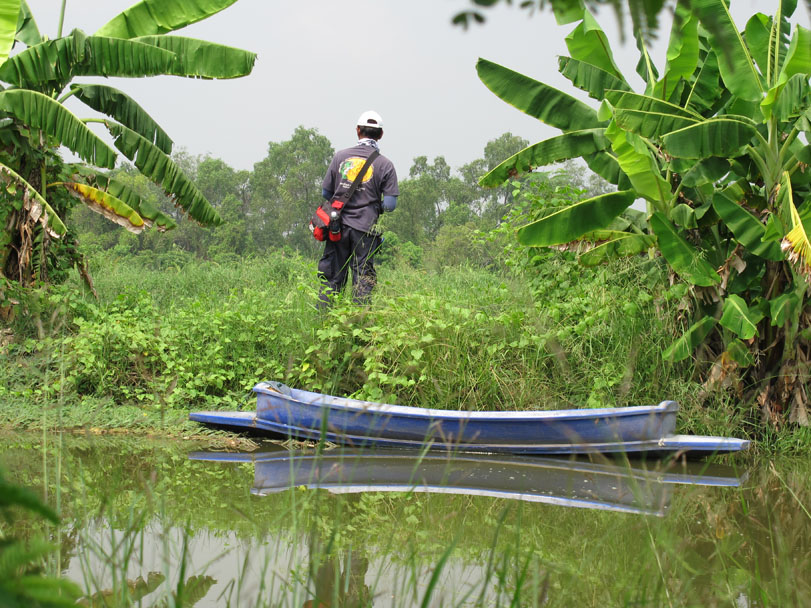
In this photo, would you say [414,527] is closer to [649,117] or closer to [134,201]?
[649,117]

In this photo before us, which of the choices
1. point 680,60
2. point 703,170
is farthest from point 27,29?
point 703,170

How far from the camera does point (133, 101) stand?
8344mm

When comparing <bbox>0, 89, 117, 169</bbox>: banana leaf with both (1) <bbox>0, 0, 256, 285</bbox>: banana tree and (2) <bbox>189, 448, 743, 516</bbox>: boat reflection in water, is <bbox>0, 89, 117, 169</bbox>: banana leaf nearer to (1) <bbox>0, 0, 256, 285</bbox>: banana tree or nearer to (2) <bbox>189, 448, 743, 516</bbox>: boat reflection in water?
(1) <bbox>0, 0, 256, 285</bbox>: banana tree

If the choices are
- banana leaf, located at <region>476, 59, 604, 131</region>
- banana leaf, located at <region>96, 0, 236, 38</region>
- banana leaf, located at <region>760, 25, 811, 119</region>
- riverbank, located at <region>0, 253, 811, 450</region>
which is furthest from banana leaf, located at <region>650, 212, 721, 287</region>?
banana leaf, located at <region>96, 0, 236, 38</region>

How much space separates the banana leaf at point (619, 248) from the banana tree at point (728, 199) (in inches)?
0.4

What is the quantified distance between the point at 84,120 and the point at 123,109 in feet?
1.92

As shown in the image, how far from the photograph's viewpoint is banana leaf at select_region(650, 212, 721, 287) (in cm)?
547

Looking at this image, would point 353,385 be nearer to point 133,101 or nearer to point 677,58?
point 677,58

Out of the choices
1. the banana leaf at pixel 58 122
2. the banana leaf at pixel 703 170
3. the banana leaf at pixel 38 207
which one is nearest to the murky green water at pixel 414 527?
the banana leaf at pixel 703 170

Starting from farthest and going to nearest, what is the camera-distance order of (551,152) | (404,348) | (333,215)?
1. (333,215)
2. (551,152)
3. (404,348)

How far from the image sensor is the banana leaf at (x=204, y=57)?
24.7 ft

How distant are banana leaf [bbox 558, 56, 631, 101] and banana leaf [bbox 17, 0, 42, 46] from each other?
531 cm

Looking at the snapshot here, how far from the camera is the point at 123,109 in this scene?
8.32 meters

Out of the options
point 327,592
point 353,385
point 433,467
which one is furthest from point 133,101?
point 327,592
